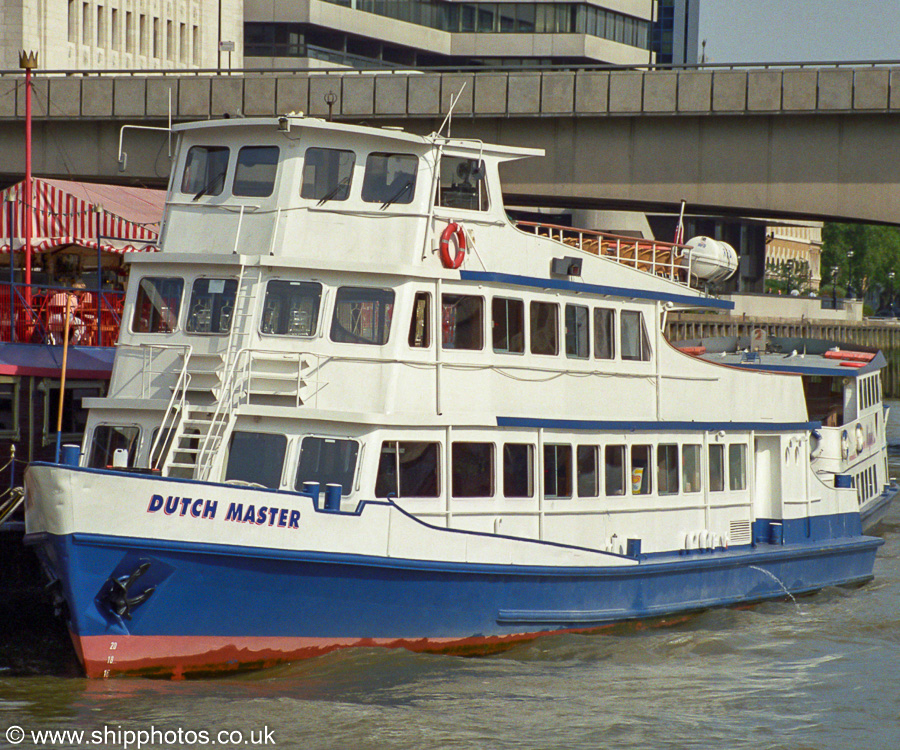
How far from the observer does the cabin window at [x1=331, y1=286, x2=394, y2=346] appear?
14469mm

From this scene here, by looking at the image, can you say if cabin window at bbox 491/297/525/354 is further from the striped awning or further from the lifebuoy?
the striped awning

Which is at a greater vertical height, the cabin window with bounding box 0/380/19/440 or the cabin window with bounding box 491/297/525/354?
the cabin window with bounding box 491/297/525/354

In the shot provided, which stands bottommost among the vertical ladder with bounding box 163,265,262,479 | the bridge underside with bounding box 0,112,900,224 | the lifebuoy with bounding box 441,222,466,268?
the vertical ladder with bounding box 163,265,262,479

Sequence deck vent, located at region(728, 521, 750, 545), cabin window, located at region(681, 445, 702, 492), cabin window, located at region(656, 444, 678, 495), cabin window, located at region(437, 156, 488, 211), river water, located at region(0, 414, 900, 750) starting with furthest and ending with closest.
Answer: deck vent, located at region(728, 521, 750, 545) → cabin window, located at region(681, 445, 702, 492) → cabin window, located at region(656, 444, 678, 495) → cabin window, located at region(437, 156, 488, 211) → river water, located at region(0, 414, 900, 750)

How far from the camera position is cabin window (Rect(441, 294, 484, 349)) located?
584 inches

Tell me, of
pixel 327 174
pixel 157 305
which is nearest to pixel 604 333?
pixel 327 174

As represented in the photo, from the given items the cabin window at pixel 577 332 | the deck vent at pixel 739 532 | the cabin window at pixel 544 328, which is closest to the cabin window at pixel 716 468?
the deck vent at pixel 739 532

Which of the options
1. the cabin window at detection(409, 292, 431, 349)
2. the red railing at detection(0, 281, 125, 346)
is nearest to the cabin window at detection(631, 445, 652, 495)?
the cabin window at detection(409, 292, 431, 349)

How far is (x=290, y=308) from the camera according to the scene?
1449 centimetres

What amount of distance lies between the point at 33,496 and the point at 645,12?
75.1 meters

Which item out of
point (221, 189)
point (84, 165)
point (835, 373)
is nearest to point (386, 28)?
point (84, 165)

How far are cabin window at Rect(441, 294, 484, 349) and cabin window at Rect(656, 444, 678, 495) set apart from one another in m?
3.16

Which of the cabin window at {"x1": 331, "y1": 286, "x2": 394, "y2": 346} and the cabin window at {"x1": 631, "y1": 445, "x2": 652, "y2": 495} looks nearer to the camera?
the cabin window at {"x1": 331, "y1": 286, "x2": 394, "y2": 346}

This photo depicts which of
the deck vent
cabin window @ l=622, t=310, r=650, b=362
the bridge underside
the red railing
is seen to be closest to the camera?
cabin window @ l=622, t=310, r=650, b=362
